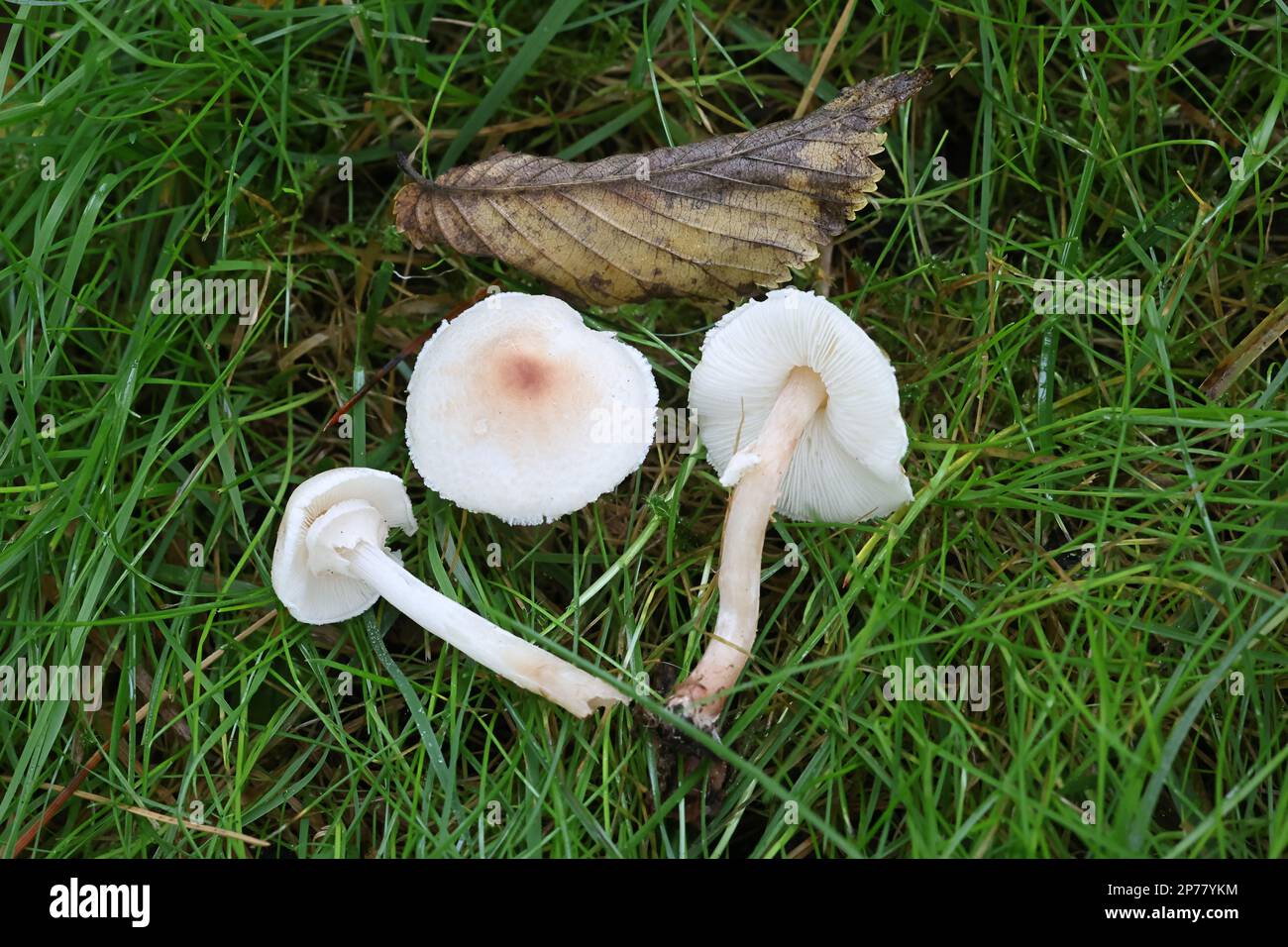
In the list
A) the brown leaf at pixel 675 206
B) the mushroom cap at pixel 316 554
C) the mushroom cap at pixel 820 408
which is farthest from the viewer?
the brown leaf at pixel 675 206

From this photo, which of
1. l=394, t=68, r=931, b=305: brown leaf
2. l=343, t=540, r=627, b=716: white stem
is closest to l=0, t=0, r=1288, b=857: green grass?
l=343, t=540, r=627, b=716: white stem

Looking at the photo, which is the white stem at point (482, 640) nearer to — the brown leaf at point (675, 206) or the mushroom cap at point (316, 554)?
the mushroom cap at point (316, 554)

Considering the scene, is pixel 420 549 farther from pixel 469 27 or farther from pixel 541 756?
pixel 469 27

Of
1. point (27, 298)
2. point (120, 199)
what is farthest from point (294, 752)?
point (120, 199)

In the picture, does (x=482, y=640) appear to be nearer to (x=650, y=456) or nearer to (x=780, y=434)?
(x=650, y=456)

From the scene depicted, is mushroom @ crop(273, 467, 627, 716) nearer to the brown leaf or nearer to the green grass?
the green grass

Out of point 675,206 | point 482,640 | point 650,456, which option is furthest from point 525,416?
point 675,206

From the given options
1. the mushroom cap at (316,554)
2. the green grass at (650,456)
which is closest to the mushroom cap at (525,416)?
the mushroom cap at (316,554)

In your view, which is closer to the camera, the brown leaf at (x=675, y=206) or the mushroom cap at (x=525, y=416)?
the mushroom cap at (x=525, y=416)
